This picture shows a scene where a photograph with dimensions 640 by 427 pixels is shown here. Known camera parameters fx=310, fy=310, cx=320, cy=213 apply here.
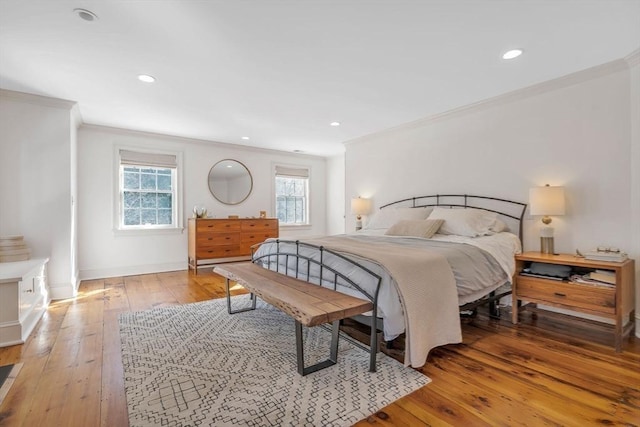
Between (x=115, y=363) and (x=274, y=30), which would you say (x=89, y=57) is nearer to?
(x=274, y=30)

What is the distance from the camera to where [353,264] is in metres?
2.24

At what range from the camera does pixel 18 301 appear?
2525 millimetres

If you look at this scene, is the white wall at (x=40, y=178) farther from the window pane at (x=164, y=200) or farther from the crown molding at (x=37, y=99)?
the window pane at (x=164, y=200)

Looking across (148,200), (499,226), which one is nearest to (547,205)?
(499,226)

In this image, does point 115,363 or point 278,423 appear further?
point 115,363

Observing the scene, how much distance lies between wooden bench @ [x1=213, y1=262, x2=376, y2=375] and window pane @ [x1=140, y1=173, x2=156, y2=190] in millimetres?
3564

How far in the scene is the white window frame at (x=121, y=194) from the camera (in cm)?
499

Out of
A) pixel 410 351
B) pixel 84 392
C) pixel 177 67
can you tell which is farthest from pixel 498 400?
pixel 177 67

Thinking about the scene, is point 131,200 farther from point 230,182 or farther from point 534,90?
point 534,90

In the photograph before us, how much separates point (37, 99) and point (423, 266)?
14.8 feet

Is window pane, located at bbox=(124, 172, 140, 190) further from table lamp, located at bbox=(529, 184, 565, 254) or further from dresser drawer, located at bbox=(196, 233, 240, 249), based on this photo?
table lamp, located at bbox=(529, 184, 565, 254)

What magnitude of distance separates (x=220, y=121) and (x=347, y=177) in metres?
2.47

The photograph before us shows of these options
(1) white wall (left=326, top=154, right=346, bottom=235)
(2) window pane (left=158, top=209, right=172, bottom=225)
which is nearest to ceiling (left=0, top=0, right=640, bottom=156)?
(2) window pane (left=158, top=209, right=172, bottom=225)

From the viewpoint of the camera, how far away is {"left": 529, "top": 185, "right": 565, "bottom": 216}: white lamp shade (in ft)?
9.55
